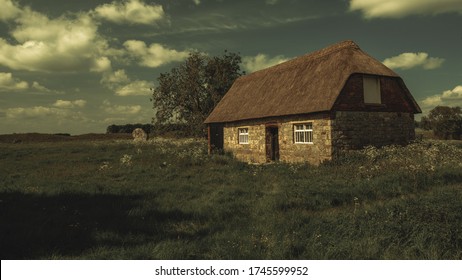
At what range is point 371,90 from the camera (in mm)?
16469

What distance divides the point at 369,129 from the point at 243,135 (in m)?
8.04

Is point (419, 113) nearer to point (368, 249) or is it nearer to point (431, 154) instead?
point (431, 154)

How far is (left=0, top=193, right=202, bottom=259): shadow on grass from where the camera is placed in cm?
609

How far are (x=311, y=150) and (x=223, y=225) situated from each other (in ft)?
32.0

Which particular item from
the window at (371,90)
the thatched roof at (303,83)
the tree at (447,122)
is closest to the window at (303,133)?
the thatched roof at (303,83)

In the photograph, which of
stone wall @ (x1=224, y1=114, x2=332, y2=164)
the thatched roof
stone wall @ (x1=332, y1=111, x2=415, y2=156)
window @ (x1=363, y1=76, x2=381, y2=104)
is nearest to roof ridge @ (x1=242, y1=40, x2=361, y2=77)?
the thatched roof

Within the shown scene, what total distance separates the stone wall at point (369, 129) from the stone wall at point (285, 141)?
1.72 ft

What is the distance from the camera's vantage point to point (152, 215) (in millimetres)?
8000

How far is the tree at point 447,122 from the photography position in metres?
46.0

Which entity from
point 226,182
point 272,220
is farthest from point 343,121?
point 272,220

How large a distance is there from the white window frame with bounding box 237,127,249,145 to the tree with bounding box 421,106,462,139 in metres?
37.4

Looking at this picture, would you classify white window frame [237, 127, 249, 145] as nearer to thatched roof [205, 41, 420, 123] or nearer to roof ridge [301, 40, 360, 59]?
thatched roof [205, 41, 420, 123]

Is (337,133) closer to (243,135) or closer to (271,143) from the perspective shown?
(271,143)

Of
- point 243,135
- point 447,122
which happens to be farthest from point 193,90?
point 447,122
